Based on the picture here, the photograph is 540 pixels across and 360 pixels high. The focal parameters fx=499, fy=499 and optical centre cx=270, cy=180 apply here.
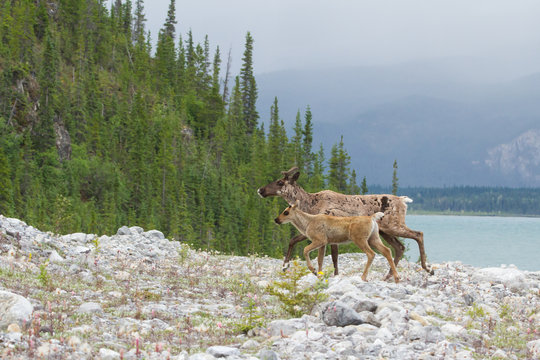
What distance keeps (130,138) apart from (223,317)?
9645 cm

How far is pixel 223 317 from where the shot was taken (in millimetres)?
9242

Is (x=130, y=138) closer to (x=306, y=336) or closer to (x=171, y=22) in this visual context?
(x=171, y=22)

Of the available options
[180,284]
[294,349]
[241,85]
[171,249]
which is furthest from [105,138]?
[294,349]

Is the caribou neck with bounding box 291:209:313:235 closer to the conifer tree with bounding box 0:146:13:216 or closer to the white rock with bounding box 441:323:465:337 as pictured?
the white rock with bounding box 441:323:465:337

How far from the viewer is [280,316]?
9172 mm

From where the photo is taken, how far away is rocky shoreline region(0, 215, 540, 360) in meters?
6.50

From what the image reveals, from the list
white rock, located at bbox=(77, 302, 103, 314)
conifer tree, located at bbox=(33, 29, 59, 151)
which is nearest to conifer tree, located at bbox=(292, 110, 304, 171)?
conifer tree, located at bbox=(33, 29, 59, 151)

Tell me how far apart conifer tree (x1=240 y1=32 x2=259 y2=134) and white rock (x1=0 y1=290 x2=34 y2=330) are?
116538 millimetres

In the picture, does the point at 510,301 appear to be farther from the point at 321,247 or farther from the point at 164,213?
the point at 164,213

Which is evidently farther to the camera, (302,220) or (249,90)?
(249,90)

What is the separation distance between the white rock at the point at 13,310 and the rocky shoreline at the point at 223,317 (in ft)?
0.04

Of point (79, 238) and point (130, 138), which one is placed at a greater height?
point (130, 138)

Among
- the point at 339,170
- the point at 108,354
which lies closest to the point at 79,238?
the point at 108,354

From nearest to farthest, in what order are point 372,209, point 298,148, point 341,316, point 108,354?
point 108,354, point 341,316, point 372,209, point 298,148
